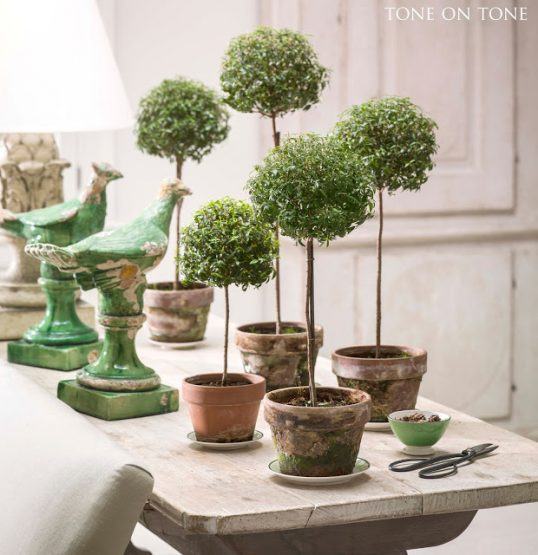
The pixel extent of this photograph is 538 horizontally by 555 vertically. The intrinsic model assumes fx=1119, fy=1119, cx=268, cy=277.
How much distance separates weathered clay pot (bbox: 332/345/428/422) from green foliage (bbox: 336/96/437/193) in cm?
27

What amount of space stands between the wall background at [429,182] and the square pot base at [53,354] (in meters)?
1.35

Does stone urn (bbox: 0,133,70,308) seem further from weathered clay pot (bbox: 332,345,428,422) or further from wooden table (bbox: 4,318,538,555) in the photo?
weathered clay pot (bbox: 332,345,428,422)

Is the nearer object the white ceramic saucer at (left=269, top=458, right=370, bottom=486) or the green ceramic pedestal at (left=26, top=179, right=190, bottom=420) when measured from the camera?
the white ceramic saucer at (left=269, top=458, right=370, bottom=486)

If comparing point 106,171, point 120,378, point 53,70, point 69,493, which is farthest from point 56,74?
point 69,493

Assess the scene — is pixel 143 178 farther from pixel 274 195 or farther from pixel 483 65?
pixel 274 195

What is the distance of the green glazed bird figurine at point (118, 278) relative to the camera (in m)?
1.80

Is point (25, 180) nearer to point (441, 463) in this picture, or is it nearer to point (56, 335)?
point (56, 335)

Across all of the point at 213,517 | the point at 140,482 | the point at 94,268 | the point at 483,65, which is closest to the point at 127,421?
the point at 94,268

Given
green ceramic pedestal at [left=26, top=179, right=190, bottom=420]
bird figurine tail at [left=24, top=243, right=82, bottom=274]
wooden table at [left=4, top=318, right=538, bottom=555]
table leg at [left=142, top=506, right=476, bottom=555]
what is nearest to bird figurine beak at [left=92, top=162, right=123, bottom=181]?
green ceramic pedestal at [left=26, top=179, right=190, bottom=420]

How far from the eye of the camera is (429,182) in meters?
3.80

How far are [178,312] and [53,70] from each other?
1.80 ft

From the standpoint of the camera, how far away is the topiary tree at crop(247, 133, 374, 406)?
1.46m

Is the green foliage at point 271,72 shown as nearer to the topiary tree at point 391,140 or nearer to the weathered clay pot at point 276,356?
the topiary tree at point 391,140

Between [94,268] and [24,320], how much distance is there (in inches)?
25.7
